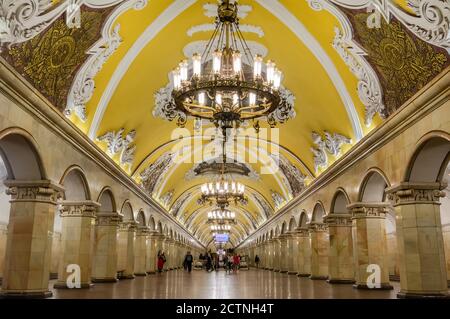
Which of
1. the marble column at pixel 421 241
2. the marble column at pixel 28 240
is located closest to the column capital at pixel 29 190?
the marble column at pixel 28 240

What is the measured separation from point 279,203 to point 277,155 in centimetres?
662

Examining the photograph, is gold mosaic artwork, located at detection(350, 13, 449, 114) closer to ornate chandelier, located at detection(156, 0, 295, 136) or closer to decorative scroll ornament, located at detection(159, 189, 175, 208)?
ornate chandelier, located at detection(156, 0, 295, 136)

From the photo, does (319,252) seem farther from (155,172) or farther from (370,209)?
(155,172)

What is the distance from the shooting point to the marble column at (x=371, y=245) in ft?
38.9

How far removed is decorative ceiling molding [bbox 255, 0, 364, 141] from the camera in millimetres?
9977

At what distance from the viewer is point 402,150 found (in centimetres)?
943

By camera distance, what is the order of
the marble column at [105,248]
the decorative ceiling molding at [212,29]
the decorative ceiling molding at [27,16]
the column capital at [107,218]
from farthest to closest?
the column capital at [107,218], the marble column at [105,248], the decorative ceiling molding at [212,29], the decorative ceiling molding at [27,16]

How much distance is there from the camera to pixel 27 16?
24.0 feet

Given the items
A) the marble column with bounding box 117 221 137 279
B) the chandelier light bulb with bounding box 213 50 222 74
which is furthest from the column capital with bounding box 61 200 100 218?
the chandelier light bulb with bounding box 213 50 222 74

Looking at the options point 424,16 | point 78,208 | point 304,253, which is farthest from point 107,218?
point 424,16

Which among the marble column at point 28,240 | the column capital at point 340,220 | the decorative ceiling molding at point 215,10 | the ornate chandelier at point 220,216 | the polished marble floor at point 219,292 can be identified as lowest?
the polished marble floor at point 219,292

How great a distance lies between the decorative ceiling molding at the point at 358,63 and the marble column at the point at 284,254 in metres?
13.5

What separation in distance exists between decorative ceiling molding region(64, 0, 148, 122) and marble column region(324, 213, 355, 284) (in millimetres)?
8610

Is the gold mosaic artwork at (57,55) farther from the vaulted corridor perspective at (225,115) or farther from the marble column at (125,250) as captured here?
the marble column at (125,250)
